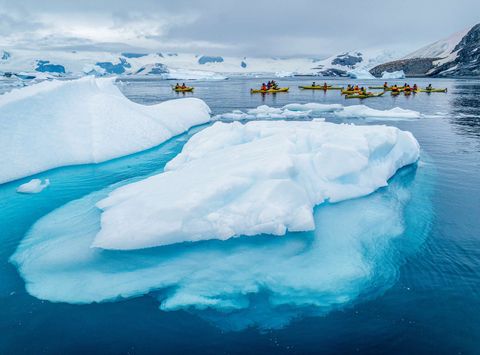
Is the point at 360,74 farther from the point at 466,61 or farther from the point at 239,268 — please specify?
the point at 239,268

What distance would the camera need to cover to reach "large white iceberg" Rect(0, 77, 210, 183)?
13.3 m

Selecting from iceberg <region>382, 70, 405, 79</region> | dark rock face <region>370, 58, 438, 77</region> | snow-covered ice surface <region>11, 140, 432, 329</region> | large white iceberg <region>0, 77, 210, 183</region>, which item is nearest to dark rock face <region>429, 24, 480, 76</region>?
dark rock face <region>370, 58, 438, 77</region>

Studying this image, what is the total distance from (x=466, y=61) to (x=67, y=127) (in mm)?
122899

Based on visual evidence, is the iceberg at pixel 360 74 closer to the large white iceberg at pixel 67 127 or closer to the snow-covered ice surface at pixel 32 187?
the large white iceberg at pixel 67 127

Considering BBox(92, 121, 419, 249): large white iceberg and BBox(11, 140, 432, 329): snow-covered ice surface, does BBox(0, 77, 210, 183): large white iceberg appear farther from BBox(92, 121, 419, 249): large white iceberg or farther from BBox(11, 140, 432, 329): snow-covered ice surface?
BBox(11, 140, 432, 329): snow-covered ice surface

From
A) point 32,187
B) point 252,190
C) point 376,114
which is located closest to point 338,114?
point 376,114

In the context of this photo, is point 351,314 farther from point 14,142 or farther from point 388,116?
point 388,116

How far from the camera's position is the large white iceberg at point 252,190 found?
7.76m

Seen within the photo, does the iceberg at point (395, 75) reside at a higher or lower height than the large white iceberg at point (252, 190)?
higher

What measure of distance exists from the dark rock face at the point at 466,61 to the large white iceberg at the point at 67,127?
109 metres

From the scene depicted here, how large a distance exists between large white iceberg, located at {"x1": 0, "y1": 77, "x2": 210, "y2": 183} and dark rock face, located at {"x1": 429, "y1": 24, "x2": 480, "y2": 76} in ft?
359

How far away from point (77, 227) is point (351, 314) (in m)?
6.80

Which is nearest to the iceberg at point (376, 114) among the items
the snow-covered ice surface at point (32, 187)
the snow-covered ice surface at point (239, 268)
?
the snow-covered ice surface at point (239, 268)

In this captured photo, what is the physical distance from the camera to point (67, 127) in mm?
14906
